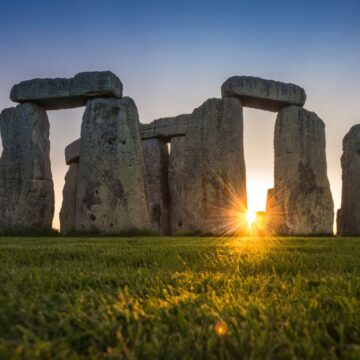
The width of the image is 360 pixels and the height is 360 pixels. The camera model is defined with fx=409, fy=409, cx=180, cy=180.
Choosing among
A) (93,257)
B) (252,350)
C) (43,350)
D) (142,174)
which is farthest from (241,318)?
(142,174)

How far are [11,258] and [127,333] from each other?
2145 mm

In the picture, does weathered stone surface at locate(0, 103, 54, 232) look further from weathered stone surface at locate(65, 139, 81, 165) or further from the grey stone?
the grey stone

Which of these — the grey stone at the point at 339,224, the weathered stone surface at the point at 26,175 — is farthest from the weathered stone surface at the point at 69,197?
the grey stone at the point at 339,224

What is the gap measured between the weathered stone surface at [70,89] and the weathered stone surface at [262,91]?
10.2 ft

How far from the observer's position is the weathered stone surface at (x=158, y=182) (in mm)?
13938

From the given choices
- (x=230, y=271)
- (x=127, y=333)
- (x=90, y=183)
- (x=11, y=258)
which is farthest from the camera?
(x=90, y=183)

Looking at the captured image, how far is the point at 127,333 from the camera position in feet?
3.52

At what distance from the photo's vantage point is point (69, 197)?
1539 cm

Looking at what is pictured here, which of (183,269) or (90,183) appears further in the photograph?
(90,183)

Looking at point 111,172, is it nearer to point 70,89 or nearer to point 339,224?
point 70,89

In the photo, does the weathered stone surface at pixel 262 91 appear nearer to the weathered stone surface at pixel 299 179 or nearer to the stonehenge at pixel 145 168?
the stonehenge at pixel 145 168

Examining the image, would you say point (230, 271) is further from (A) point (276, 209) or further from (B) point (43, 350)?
(A) point (276, 209)

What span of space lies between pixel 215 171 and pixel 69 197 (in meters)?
6.79

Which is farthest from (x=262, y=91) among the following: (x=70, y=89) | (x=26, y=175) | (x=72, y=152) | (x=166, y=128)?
(x=72, y=152)
